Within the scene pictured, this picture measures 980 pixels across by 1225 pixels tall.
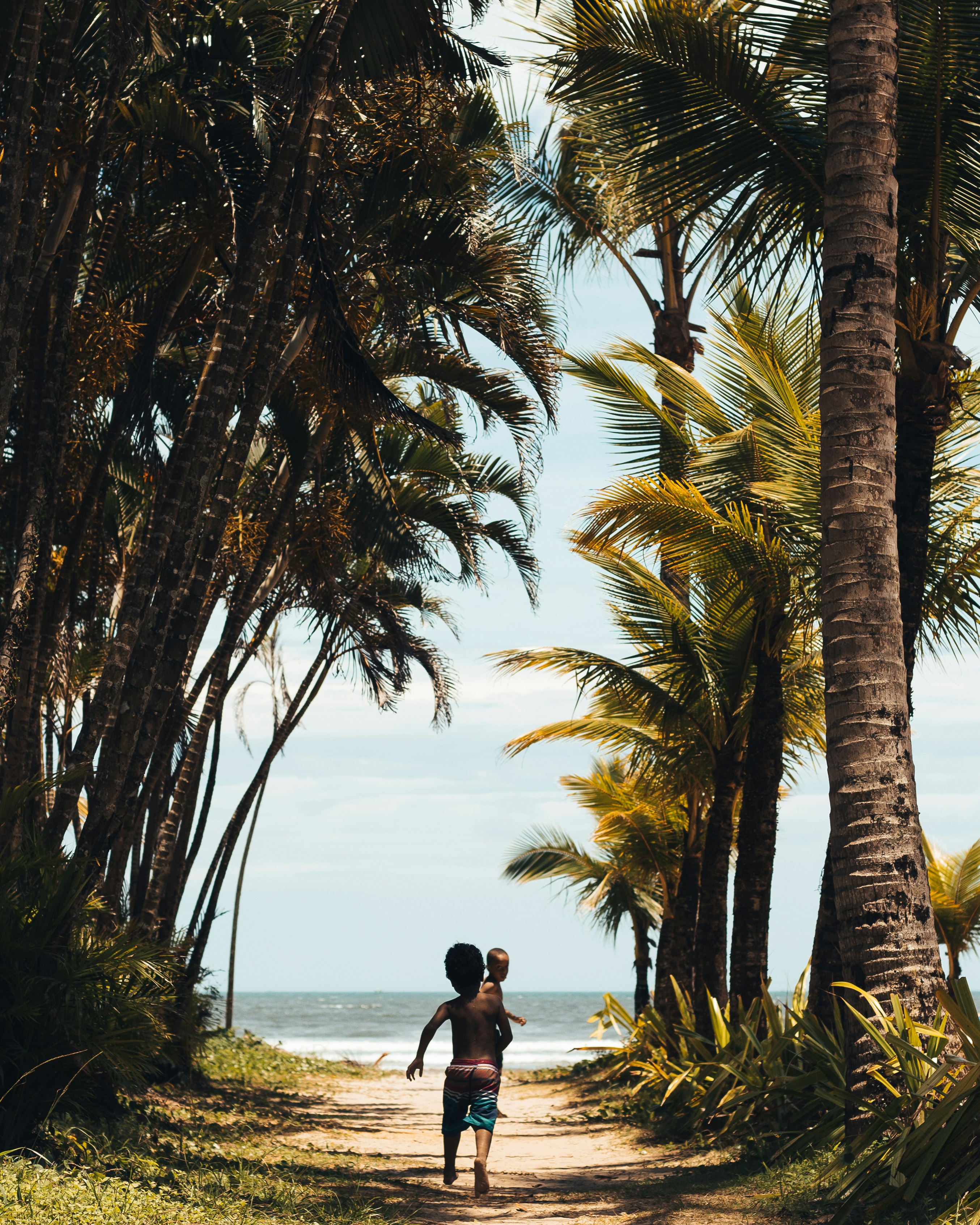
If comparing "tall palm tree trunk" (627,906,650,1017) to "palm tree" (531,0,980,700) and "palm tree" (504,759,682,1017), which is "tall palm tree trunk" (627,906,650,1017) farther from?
"palm tree" (531,0,980,700)

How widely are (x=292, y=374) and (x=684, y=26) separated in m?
5.91

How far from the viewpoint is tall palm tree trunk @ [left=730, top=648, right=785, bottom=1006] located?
381 inches

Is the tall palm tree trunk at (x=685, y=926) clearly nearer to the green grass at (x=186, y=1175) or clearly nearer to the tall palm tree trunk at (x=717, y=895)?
the tall palm tree trunk at (x=717, y=895)

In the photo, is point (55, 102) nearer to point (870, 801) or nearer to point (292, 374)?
point (292, 374)

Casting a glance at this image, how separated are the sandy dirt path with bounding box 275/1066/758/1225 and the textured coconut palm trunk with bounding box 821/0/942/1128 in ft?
5.17

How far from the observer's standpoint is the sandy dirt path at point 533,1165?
6.05 meters

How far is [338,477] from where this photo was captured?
1403 centimetres

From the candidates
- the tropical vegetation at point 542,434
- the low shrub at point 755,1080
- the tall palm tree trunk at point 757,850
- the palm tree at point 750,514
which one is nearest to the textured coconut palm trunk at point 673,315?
the tropical vegetation at point 542,434

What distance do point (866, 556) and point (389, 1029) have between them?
5181 centimetres

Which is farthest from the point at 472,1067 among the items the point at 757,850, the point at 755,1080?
the point at 757,850

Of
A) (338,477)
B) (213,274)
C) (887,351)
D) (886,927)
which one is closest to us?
(886,927)

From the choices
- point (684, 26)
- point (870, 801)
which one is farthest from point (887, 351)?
point (684, 26)

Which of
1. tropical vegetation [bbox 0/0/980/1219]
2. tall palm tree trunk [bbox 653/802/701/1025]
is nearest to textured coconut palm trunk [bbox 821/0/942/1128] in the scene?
tropical vegetation [bbox 0/0/980/1219]

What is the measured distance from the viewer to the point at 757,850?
9.73 meters
